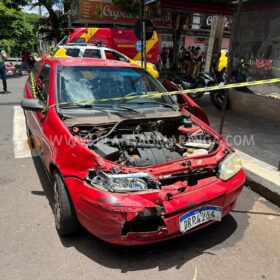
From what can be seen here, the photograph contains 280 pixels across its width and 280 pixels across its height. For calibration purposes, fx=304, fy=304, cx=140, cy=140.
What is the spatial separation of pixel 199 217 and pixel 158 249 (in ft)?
1.75

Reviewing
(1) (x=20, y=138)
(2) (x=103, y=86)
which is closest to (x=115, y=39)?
(1) (x=20, y=138)

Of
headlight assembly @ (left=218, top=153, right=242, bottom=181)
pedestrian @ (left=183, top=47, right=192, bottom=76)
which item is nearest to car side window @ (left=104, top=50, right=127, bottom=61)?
pedestrian @ (left=183, top=47, right=192, bottom=76)

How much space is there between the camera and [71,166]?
2836 millimetres

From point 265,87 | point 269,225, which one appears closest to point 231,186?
point 269,225

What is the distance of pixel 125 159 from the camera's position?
2881mm

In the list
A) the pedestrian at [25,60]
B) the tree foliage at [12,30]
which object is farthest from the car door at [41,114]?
the pedestrian at [25,60]

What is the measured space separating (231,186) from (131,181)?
39.0 inches

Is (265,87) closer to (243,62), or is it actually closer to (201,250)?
(243,62)

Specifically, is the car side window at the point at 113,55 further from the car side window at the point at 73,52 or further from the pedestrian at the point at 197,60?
the pedestrian at the point at 197,60

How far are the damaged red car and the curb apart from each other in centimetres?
112

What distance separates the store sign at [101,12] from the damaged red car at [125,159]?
19239 mm

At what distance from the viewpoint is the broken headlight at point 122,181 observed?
2.50 metres

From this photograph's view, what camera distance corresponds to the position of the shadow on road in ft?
8.87

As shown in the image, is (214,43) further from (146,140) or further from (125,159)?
(125,159)
